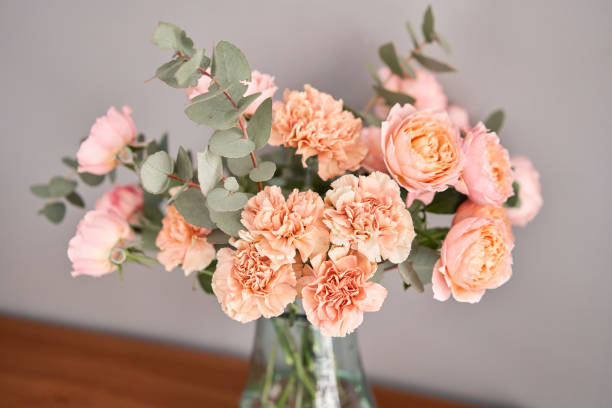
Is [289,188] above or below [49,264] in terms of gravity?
above

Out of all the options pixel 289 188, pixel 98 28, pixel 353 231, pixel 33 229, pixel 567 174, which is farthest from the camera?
pixel 33 229

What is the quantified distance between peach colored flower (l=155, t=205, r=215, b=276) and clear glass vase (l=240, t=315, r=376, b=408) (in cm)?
12

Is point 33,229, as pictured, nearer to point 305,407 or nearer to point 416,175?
point 305,407

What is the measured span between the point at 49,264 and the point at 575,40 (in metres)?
1.04

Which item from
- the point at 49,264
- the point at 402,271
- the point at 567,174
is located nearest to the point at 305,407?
the point at 402,271

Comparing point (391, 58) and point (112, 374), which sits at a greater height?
point (391, 58)

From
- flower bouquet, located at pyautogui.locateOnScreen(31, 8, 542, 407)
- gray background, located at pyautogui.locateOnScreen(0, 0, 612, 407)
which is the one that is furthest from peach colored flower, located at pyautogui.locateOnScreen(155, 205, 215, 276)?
gray background, located at pyautogui.locateOnScreen(0, 0, 612, 407)

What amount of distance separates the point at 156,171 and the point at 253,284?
15cm

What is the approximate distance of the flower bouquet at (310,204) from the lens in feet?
1.39

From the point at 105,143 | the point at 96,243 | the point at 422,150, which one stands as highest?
the point at 422,150

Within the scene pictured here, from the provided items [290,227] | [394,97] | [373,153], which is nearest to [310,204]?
[290,227]

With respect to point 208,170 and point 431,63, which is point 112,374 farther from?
point 431,63

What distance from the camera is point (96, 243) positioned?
55 centimetres

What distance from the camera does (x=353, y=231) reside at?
0.42 metres
